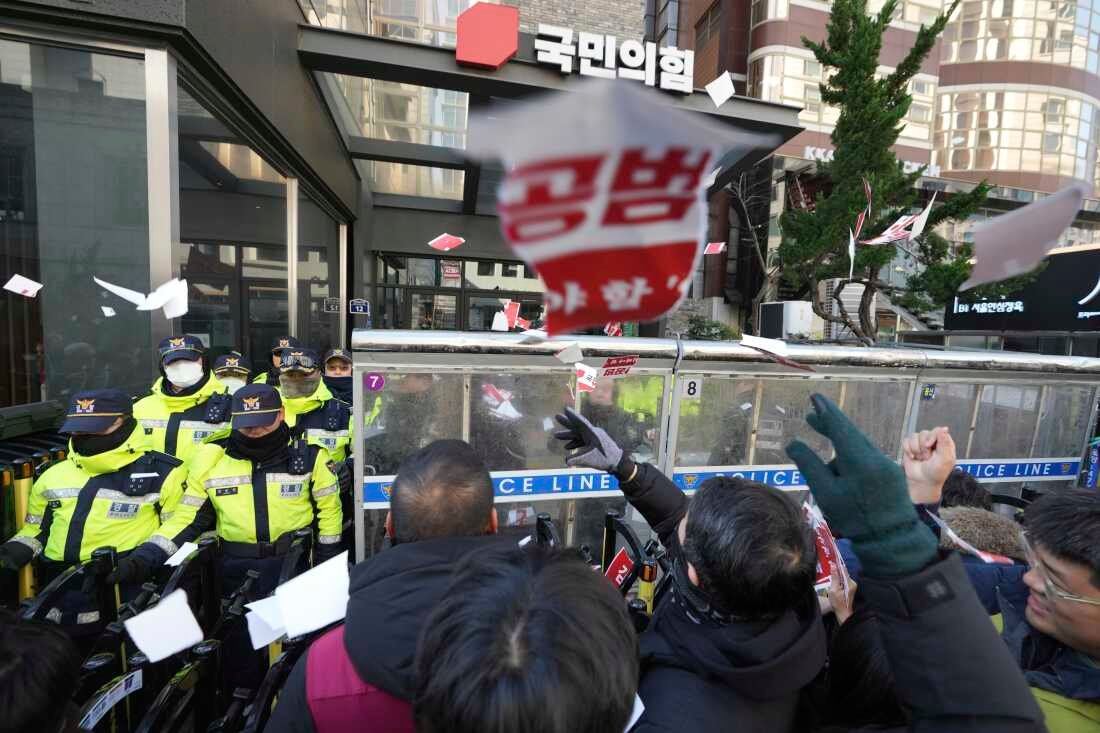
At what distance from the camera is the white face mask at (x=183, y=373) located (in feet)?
13.2

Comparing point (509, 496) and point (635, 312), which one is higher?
point (635, 312)

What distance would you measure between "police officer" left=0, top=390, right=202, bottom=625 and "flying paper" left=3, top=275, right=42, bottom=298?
165cm

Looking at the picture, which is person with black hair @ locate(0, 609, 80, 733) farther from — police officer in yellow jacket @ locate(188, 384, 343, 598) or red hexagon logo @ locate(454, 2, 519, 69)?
red hexagon logo @ locate(454, 2, 519, 69)

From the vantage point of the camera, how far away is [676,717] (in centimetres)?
117

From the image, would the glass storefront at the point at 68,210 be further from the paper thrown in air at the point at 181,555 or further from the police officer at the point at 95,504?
the paper thrown in air at the point at 181,555

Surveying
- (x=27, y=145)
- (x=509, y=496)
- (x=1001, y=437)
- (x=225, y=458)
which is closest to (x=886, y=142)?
(x=1001, y=437)

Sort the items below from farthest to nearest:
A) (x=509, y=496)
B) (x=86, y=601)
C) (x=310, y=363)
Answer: (x=310, y=363)
(x=509, y=496)
(x=86, y=601)

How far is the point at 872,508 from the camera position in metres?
1.00

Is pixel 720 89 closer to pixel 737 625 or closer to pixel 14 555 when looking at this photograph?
pixel 737 625

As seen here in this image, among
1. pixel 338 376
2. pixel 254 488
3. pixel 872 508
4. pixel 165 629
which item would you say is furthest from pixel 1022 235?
pixel 338 376

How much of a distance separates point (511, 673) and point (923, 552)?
803 mm

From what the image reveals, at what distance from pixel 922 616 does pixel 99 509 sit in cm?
359

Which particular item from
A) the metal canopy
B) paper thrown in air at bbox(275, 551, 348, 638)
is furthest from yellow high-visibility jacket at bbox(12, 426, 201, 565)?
the metal canopy

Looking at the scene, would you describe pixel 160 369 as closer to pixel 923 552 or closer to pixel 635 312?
pixel 635 312
